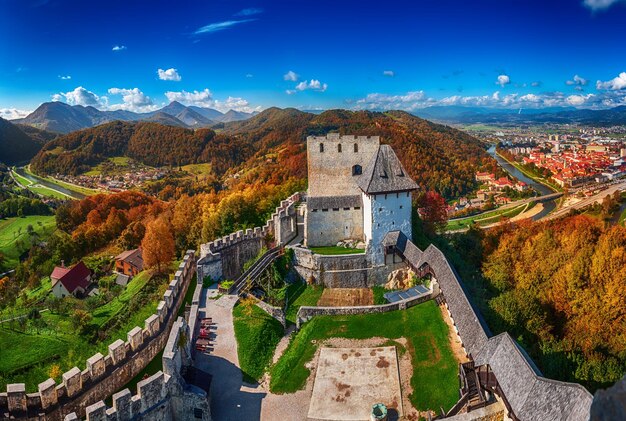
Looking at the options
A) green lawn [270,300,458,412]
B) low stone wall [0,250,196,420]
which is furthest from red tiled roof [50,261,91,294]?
green lawn [270,300,458,412]

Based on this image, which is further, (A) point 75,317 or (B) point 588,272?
(B) point 588,272

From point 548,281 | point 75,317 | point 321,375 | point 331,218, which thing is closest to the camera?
point 321,375

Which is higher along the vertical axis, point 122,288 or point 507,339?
point 507,339

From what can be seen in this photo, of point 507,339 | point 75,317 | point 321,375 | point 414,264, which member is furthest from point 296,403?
point 75,317

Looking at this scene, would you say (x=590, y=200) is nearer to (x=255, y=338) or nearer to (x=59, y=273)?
(x=255, y=338)

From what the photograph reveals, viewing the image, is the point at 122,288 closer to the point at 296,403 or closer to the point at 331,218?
Answer: the point at 331,218

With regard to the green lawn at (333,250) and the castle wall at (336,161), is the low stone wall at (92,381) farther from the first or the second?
the castle wall at (336,161)
